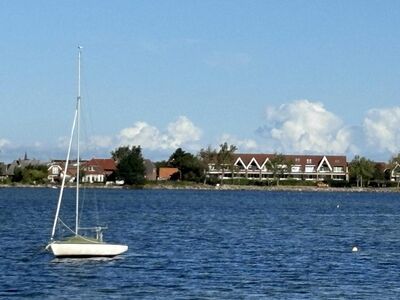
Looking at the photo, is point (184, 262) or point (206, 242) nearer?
point (184, 262)

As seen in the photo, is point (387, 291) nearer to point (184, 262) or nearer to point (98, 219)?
point (184, 262)

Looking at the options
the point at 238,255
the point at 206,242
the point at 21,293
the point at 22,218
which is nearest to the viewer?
the point at 21,293

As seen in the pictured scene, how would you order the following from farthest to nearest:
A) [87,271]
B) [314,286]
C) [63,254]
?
[63,254], [87,271], [314,286]

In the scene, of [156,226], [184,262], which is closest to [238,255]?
[184,262]

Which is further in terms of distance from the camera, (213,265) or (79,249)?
(213,265)

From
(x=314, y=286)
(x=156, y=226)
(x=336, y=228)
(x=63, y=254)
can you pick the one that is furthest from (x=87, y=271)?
(x=336, y=228)

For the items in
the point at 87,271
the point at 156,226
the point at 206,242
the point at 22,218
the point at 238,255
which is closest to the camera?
the point at 87,271

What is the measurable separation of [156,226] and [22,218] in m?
18.4

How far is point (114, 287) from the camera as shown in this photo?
42375mm

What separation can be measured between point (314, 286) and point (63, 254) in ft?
46.3

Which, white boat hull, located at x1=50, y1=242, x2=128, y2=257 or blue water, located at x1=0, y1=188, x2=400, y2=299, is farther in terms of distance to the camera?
white boat hull, located at x1=50, y1=242, x2=128, y2=257

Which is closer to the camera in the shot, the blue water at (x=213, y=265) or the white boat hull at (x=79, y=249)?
the blue water at (x=213, y=265)

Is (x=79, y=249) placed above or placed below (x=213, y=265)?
above

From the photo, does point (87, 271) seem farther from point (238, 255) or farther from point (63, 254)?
point (238, 255)
